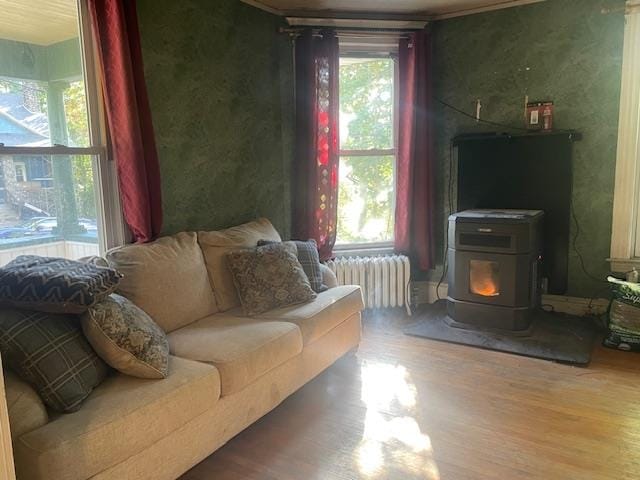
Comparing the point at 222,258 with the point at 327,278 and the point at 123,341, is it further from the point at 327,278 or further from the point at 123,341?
the point at 123,341

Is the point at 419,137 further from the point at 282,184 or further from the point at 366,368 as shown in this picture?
the point at 366,368

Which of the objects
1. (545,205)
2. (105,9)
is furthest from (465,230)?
(105,9)

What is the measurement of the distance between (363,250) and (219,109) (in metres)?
1.66

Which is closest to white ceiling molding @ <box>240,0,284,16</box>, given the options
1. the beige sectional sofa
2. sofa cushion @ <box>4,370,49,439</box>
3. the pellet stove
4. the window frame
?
the window frame

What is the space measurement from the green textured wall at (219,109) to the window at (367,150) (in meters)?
0.49

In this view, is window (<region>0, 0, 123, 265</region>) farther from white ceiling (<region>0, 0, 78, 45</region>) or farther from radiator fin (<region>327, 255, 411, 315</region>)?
radiator fin (<region>327, 255, 411, 315</region>)

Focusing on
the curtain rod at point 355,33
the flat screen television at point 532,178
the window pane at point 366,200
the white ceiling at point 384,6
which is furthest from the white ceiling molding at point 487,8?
the window pane at point 366,200

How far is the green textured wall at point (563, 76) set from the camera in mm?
3549

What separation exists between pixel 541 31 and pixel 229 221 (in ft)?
9.03

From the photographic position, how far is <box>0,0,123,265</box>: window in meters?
2.26

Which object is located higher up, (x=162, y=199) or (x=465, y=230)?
(x=162, y=199)

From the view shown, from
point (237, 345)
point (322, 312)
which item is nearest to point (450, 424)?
point (322, 312)

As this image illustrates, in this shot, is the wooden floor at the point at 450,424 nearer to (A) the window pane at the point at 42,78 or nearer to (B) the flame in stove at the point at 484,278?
(B) the flame in stove at the point at 484,278

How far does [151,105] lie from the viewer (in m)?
2.88
